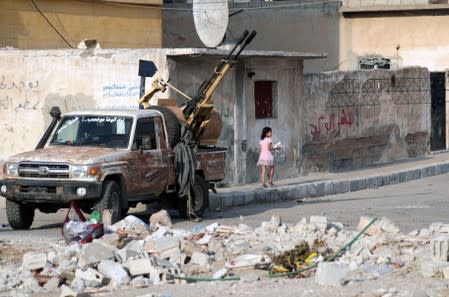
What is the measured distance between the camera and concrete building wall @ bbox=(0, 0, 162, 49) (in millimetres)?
26938

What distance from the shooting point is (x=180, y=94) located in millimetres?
23016

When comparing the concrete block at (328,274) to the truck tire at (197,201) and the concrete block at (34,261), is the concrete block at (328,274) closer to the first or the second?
the concrete block at (34,261)

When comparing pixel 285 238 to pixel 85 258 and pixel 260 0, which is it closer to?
pixel 85 258

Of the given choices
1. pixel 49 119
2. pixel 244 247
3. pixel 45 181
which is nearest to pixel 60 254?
pixel 244 247

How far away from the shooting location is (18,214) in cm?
1702

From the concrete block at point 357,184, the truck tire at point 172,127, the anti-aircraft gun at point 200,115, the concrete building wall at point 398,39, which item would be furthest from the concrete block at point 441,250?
the concrete building wall at point 398,39

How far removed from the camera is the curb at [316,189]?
71.3 ft

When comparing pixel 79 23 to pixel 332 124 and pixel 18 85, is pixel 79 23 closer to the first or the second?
pixel 18 85

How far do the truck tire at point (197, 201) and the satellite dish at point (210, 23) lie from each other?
7237 mm

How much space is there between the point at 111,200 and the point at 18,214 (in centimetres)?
151

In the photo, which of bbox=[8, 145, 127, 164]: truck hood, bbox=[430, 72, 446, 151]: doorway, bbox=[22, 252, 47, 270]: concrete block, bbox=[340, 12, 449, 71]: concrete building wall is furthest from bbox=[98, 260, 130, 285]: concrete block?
bbox=[340, 12, 449, 71]: concrete building wall

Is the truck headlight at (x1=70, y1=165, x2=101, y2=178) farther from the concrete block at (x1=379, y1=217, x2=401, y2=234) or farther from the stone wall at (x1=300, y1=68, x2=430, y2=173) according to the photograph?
the stone wall at (x1=300, y1=68, x2=430, y2=173)

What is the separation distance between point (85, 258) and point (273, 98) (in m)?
15.0

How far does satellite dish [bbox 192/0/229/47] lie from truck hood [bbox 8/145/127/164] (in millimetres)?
8830
